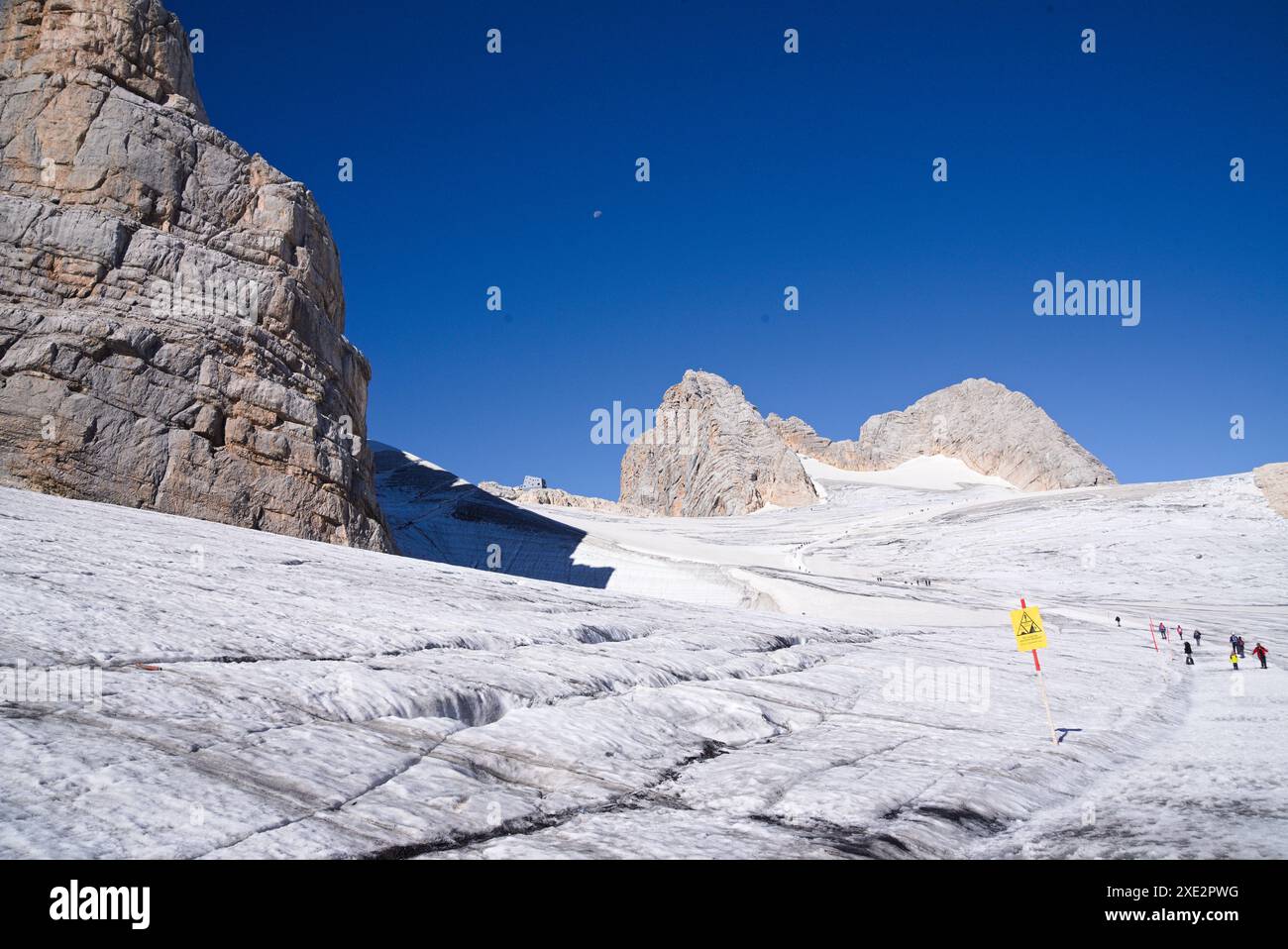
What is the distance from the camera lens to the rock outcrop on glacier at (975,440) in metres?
135

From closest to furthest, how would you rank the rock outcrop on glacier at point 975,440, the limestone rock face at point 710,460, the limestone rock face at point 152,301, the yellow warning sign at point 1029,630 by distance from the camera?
1. the yellow warning sign at point 1029,630
2. the limestone rock face at point 152,301
3. the limestone rock face at point 710,460
4. the rock outcrop on glacier at point 975,440

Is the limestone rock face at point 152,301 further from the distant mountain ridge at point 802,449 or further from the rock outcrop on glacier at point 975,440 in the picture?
the rock outcrop on glacier at point 975,440

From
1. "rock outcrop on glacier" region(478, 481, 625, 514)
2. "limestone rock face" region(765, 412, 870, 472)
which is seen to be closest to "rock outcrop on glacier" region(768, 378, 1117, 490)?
"limestone rock face" region(765, 412, 870, 472)

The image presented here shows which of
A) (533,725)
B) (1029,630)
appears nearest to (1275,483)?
(1029,630)

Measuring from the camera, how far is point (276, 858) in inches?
220

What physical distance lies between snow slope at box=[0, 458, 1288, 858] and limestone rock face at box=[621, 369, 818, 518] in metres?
97.2

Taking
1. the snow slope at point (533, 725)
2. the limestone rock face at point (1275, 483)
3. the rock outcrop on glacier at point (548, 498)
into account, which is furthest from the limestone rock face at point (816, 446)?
the snow slope at point (533, 725)

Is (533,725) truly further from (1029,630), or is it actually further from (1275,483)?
(1275,483)

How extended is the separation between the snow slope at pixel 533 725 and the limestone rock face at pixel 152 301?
24.6ft

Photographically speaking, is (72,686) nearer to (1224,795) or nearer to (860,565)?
(1224,795)

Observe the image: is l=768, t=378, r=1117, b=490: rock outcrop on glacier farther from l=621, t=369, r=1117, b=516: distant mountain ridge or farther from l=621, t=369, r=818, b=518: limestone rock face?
l=621, t=369, r=818, b=518: limestone rock face

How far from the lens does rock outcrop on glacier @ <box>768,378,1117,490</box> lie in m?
135
